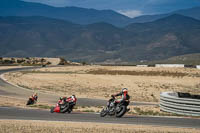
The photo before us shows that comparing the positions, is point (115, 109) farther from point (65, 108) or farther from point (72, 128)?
point (72, 128)

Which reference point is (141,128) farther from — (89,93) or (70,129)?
(89,93)

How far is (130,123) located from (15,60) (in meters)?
106

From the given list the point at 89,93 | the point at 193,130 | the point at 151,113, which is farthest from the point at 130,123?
the point at 89,93

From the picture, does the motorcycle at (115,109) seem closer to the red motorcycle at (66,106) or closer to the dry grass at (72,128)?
the red motorcycle at (66,106)

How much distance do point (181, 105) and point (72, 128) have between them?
853 cm

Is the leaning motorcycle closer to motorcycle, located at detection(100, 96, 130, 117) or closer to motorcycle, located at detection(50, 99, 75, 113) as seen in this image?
motorcycle, located at detection(50, 99, 75, 113)

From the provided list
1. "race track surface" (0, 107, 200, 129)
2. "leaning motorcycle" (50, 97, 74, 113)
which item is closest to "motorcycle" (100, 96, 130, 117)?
"race track surface" (0, 107, 200, 129)

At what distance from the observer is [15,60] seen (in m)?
118

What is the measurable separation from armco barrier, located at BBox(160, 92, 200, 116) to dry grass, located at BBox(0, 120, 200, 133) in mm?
4804

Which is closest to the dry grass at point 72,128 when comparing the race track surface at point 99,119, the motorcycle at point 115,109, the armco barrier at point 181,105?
the race track surface at point 99,119

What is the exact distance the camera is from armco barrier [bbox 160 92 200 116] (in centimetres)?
2017

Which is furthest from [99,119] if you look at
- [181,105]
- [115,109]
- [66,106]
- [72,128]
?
[181,105]

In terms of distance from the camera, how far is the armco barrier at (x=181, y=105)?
20.2m

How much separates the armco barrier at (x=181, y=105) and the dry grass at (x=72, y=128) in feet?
15.8
